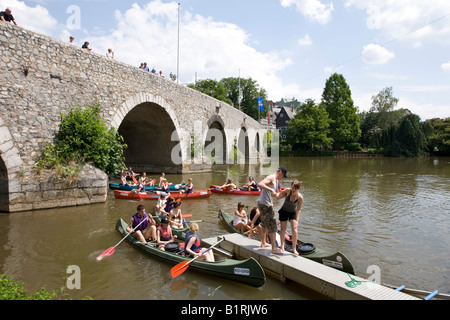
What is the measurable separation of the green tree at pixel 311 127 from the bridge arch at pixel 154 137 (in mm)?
28624

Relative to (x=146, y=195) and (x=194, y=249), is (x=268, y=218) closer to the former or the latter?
(x=194, y=249)

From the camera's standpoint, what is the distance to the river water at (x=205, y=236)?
496 cm

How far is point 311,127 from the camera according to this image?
143ft

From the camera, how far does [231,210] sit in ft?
34.1

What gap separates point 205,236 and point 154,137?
12.4 m

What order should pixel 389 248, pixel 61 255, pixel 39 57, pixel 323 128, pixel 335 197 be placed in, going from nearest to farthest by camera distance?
1. pixel 61 255
2. pixel 389 248
3. pixel 39 57
4. pixel 335 197
5. pixel 323 128

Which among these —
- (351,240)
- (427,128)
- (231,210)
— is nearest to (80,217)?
(231,210)

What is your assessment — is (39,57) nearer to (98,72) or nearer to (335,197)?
(98,72)

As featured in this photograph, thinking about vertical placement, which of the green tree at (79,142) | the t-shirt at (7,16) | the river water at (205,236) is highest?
the t-shirt at (7,16)

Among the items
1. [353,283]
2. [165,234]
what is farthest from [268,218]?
[165,234]

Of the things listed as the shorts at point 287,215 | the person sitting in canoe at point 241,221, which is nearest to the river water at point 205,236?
the person sitting in canoe at point 241,221

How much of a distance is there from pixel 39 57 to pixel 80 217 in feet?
16.4

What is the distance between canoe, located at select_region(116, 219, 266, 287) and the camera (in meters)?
4.83

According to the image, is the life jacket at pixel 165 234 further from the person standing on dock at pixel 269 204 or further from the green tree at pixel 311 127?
the green tree at pixel 311 127
